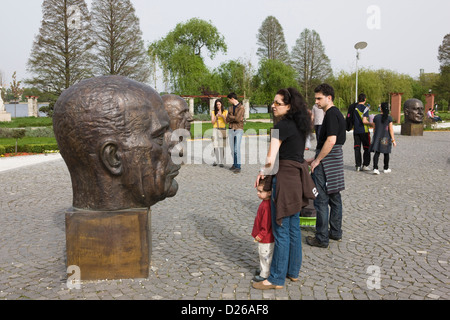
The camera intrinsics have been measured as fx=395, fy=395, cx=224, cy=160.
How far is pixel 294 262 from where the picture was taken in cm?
374

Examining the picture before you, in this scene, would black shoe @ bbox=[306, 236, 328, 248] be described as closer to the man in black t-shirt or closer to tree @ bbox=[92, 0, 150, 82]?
the man in black t-shirt

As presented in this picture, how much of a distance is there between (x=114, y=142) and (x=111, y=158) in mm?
150

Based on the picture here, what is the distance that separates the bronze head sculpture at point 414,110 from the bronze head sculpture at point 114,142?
753 inches

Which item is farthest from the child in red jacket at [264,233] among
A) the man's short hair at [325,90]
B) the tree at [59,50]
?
the tree at [59,50]

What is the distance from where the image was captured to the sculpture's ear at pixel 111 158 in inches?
139

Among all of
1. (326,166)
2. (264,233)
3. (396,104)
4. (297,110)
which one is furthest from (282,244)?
(396,104)

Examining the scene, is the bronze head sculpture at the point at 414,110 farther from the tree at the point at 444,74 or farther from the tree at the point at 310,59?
the tree at the point at 444,74

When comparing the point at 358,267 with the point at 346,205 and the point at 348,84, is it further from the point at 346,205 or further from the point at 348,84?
the point at 348,84

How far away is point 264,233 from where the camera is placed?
3660mm

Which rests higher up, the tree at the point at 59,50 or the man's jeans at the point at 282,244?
the tree at the point at 59,50

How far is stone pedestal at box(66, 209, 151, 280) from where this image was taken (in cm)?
376

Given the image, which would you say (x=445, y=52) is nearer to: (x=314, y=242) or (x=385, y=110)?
(x=385, y=110)

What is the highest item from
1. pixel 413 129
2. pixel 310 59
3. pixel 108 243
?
pixel 310 59
